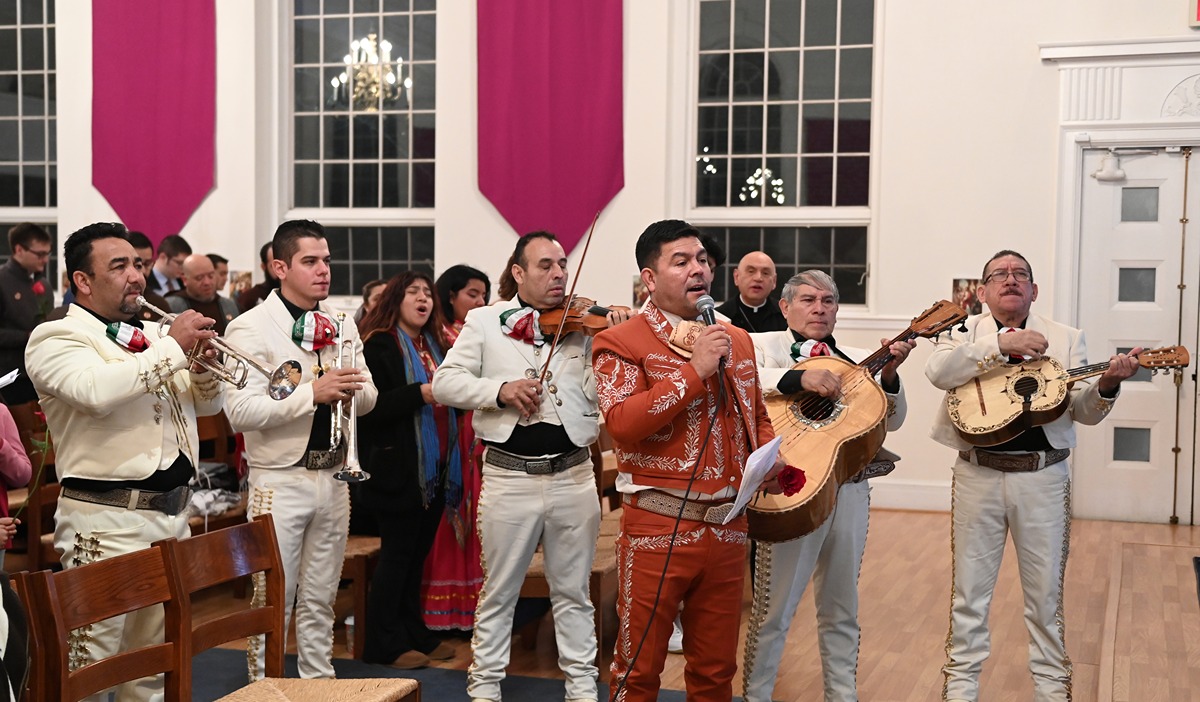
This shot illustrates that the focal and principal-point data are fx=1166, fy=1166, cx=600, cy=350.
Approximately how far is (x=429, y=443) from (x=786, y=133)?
16.4ft

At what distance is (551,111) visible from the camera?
9000 millimetres

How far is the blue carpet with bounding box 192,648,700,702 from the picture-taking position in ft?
14.6

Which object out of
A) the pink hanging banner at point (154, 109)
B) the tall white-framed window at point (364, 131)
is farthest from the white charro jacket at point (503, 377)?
the pink hanging banner at point (154, 109)

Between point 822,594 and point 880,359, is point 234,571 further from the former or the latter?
point 880,359

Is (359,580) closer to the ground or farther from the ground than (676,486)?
closer to the ground

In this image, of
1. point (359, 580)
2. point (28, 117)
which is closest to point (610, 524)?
point (359, 580)

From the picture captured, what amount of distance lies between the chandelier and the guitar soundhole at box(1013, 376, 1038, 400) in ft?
22.0

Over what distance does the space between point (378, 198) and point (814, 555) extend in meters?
6.68

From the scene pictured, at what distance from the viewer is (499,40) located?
355 inches

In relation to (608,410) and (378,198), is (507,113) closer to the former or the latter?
(378,198)

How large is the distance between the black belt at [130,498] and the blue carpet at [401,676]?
119cm

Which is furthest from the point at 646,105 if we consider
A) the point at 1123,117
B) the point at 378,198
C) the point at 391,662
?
the point at 391,662

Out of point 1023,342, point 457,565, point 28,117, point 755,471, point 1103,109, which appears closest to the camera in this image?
point 755,471

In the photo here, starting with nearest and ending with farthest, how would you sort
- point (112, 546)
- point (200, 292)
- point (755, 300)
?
point (112, 546) → point (755, 300) → point (200, 292)
